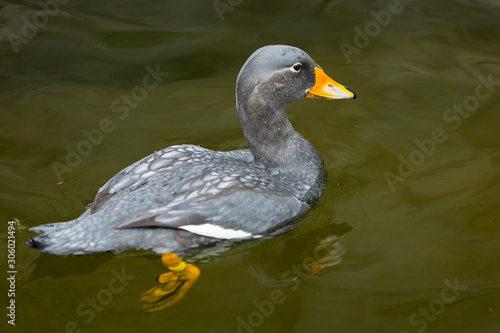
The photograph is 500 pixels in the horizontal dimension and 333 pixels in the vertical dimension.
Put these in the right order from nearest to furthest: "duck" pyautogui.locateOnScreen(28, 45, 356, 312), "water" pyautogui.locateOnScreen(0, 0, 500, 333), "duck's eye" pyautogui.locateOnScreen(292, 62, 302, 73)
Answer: "water" pyautogui.locateOnScreen(0, 0, 500, 333) < "duck" pyautogui.locateOnScreen(28, 45, 356, 312) < "duck's eye" pyautogui.locateOnScreen(292, 62, 302, 73)

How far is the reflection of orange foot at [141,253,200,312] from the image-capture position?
12.6ft

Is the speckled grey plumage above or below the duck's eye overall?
below

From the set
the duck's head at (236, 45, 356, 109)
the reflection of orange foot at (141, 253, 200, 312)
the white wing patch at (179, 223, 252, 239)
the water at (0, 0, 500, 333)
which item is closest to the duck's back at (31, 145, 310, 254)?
the white wing patch at (179, 223, 252, 239)

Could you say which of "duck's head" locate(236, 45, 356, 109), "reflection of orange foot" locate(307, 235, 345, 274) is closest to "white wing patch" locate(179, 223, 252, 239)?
"reflection of orange foot" locate(307, 235, 345, 274)

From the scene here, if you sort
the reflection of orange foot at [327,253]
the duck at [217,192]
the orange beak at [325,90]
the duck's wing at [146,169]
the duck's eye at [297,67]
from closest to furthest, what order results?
the duck at [217,192]
the reflection of orange foot at [327,253]
the duck's wing at [146,169]
the duck's eye at [297,67]
the orange beak at [325,90]

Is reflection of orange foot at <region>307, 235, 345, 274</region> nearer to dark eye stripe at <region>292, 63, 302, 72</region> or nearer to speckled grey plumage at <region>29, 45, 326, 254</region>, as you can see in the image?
speckled grey plumage at <region>29, 45, 326, 254</region>

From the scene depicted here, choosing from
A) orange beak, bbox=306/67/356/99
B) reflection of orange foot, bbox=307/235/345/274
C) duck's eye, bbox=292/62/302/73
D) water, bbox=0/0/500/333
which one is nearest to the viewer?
water, bbox=0/0/500/333

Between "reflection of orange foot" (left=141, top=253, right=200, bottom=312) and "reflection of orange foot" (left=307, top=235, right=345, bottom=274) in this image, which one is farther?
"reflection of orange foot" (left=307, top=235, right=345, bottom=274)

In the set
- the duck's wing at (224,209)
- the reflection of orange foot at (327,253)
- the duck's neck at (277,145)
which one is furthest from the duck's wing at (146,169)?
the reflection of orange foot at (327,253)

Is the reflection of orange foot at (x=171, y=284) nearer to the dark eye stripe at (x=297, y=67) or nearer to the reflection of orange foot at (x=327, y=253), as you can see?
the reflection of orange foot at (x=327, y=253)

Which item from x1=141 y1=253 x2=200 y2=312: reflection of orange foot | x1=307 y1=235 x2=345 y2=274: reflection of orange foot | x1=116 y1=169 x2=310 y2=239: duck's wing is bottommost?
x1=141 y1=253 x2=200 y2=312: reflection of orange foot

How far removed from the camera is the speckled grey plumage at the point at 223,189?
3969 mm

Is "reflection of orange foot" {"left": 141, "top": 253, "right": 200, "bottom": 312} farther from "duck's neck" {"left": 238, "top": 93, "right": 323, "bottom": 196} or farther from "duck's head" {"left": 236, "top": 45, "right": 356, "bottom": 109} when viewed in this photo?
"duck's head" {"left": 236, "top": 45, "right": 356, "bottom": 109}

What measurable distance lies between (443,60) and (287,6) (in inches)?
83.3
